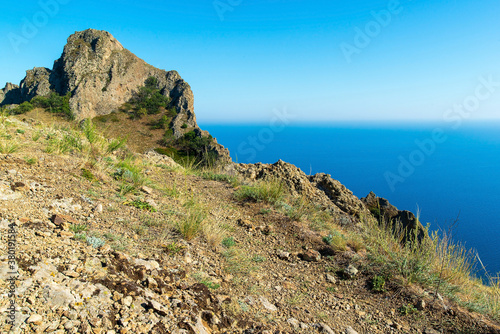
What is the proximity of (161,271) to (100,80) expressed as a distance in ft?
193

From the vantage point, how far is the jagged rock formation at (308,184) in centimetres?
994

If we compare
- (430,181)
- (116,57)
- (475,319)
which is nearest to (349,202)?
(475,319)

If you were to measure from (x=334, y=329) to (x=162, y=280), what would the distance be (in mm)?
1994

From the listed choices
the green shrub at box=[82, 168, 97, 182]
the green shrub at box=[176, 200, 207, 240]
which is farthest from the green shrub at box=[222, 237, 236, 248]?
the green shrub at box=[82, 168, 97, 182]

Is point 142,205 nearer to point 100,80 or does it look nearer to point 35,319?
point 35,319

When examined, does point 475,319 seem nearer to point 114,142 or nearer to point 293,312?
point 293,312

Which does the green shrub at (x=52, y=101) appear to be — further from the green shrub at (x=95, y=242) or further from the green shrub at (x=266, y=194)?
the green shrub at (x=95, y=242)

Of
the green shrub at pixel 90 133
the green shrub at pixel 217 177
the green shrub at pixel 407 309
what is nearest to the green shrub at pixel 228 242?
the green shrub at pixel 407 309

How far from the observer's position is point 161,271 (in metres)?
2.87

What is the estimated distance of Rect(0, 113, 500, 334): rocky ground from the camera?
2.04m

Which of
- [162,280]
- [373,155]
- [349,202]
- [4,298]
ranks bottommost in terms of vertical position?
[4,298]

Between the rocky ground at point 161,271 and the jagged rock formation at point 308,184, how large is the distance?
4425 mm

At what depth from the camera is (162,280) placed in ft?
8.96

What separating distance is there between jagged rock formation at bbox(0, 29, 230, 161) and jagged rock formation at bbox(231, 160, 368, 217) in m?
35.6
